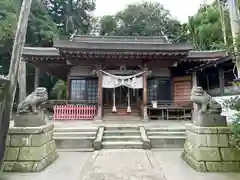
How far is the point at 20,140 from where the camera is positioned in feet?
11.6

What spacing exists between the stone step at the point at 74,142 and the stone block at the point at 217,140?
10.2 ft

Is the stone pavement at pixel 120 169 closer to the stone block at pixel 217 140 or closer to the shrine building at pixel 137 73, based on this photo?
the stone block at pixel 217 140

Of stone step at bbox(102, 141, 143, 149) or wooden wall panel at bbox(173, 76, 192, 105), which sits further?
wooden wall panel at bbox(173, 76, 192, 105)

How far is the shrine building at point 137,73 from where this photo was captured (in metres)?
8.48

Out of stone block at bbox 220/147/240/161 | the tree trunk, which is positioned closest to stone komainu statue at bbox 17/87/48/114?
the tree trunk

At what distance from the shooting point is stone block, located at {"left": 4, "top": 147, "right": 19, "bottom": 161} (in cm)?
351

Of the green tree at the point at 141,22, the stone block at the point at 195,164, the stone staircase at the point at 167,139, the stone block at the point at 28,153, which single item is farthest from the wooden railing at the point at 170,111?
the green tree at the point at 141,22

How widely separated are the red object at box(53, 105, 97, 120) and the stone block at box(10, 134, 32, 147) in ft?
19.1

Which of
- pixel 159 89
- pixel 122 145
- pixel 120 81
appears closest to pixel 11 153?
pixel 122 145

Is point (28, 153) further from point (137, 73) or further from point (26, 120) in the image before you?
point (137, 73)

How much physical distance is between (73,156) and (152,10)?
29.1m

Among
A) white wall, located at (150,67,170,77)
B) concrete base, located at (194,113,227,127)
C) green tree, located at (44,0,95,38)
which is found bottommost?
concrete base, located at (194,113,227,127)

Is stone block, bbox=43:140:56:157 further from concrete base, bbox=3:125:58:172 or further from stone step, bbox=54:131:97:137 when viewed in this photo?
stone step, bbox=54:131:97:137

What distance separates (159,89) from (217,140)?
6961 mm
